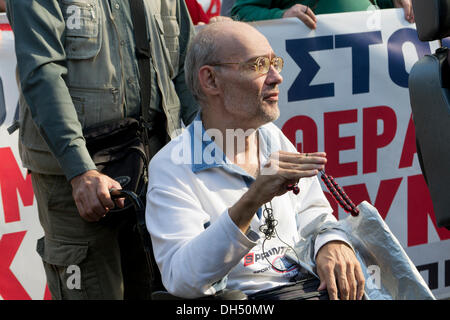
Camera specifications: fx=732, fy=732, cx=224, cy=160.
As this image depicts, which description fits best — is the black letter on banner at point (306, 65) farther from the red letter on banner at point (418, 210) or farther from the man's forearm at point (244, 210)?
the man's forearm at point (244, 210)

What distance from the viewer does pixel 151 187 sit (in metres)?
2.40

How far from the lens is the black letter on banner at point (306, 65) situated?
12.8 ft

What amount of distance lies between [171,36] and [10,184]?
1127 mm

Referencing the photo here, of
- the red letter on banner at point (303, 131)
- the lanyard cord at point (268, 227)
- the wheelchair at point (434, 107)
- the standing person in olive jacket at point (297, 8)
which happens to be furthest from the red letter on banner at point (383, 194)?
the lanyard cord at point (268, 227)

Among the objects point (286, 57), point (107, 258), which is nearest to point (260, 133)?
point (107, 258)

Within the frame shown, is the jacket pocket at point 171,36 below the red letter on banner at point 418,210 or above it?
above

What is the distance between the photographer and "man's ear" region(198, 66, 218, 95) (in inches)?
101

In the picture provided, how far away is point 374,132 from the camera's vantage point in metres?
4.10

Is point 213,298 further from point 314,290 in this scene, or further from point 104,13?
point 104,13

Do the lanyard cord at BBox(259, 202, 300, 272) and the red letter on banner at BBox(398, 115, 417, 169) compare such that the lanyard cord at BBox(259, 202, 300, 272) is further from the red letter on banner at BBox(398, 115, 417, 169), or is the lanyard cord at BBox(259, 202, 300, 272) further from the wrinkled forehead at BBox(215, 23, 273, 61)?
the red letter on banner at BBox(398, 115, 417, 169)

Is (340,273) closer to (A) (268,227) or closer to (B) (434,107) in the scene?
(A) (268,227)

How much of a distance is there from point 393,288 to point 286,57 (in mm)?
1820

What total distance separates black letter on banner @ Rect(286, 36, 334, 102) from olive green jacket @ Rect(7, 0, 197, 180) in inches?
39.6

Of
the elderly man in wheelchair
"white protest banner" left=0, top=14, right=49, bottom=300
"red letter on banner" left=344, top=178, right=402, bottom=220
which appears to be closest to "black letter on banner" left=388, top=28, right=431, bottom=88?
"red letter on banner" left=344, top=178, right=402, bottom=220
